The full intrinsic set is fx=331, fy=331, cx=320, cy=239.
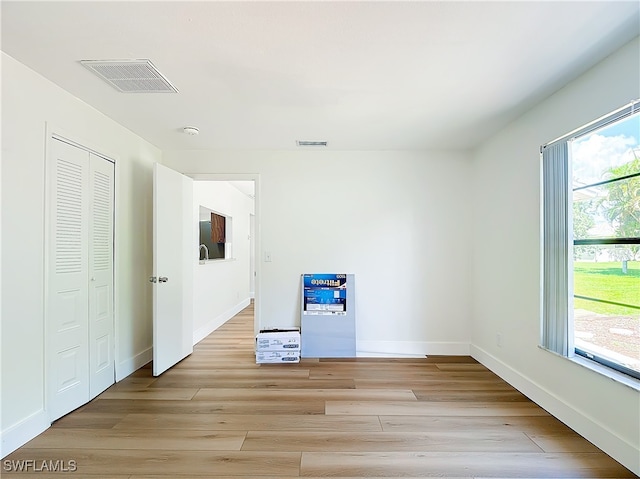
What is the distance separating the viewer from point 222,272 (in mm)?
5703

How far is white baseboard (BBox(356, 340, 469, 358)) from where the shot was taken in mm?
3881

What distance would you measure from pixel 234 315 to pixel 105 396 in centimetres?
348

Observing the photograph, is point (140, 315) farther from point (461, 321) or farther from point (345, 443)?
point (461, 321)

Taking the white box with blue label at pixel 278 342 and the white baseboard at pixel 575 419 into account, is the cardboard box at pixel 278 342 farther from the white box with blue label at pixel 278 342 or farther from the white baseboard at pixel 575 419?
the white baseboard at pixel 575 419

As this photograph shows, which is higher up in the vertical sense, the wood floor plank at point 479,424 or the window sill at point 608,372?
the window sill at point 608,372

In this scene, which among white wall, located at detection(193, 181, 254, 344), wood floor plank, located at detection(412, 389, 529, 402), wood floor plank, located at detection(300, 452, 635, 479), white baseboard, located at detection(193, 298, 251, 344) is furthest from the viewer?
white wall, located at detection(193, 181, 254, 344)

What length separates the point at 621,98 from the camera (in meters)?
1.94

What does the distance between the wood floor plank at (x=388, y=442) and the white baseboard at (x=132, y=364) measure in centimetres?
169

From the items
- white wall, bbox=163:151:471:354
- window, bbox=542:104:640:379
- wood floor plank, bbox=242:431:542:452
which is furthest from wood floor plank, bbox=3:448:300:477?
window, bbox=542:104:640:379

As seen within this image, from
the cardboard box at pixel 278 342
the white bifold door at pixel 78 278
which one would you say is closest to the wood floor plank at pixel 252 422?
the white bifold door at pixel 78 278

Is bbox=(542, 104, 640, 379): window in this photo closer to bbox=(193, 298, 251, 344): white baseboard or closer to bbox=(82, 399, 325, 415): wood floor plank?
bbox=(82, 399, 325, 415): wood floor plank

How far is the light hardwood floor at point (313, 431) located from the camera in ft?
6.21

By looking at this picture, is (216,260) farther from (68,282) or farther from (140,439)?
(140,439)

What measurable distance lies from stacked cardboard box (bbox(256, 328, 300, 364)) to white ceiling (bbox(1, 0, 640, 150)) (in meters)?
2.23
